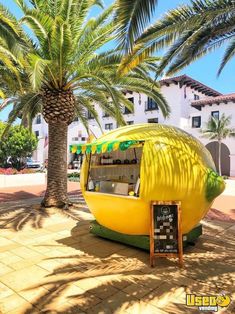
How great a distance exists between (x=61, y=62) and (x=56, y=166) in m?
3.67

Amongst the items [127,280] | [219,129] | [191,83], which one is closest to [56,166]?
[127,280]

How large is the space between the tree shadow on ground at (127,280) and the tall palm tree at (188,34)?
14.9ft

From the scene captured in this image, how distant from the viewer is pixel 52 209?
10320 mm

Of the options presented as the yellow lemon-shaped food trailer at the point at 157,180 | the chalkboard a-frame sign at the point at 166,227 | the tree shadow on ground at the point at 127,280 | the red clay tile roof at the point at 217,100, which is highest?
the red clay tile roof at the point at 217,100

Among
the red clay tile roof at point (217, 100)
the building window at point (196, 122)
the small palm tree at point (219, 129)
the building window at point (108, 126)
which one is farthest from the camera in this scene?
the building window at point (108, 126)

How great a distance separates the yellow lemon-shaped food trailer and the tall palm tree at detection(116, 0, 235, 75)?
1991 millimetres

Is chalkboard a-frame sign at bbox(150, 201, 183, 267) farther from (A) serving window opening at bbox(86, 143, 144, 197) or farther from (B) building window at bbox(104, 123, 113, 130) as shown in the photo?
(B) building window at bbox(104, 123, 113, 130)

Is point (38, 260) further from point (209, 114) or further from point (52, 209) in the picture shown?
point (209, 114)

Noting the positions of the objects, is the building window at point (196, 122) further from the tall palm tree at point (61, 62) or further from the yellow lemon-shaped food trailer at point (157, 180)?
the yellow lemon-shaped food trailer at point (157, 180)

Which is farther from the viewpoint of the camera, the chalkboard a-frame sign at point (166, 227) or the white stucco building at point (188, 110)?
the white stucco building at point (188, 110)

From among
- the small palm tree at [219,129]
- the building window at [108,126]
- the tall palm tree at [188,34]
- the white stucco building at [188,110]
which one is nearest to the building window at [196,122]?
Result: the white stucco building at [188,110]

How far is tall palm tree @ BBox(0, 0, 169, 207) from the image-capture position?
8.48 meters

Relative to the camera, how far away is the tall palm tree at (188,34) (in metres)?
6.30

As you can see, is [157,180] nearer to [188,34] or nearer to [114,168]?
[114,168]
